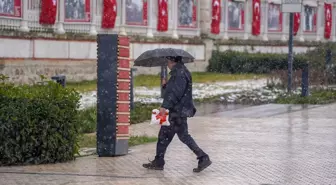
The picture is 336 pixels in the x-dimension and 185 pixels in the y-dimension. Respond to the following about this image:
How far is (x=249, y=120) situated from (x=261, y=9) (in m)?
30.2

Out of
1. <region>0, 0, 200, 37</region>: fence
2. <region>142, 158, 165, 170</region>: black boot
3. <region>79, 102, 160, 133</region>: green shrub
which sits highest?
<region>0, 0, 200, 37</region>: fence

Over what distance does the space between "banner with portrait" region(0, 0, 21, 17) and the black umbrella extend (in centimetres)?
1624

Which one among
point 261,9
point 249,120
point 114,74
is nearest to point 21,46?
point 249,120

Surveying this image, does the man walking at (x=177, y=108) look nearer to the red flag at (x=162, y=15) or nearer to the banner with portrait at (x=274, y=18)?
the red flag at (x=162, y=15)

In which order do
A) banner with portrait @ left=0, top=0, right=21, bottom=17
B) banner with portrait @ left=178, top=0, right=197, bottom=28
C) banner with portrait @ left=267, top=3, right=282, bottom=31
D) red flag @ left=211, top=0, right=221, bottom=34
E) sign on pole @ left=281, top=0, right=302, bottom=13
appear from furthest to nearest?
banner with portrait @ left=267, top=3, right=282, bottom=31, red flag @ left=211, top=0, right=221, bottom=34, banner with portrait @ left=178, top=0, right=197, bottom=28, banner with portrait @ left=0, top=0, right=21, bottom=17, sign on pole @ left=281, top=0, right=302, bottom=13

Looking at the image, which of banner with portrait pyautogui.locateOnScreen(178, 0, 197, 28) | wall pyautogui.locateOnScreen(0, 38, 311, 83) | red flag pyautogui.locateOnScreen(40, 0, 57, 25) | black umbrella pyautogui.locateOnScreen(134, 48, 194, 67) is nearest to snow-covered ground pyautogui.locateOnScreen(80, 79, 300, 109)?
wall pyautogui.locateOnScreen(0, 38, 311, 83)

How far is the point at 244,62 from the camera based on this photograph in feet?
137

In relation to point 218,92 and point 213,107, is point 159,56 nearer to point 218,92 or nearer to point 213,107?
point 213,107

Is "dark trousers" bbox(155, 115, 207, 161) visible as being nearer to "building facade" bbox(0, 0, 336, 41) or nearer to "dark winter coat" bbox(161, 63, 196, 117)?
"dark winter coat" bbox(161, 63, 196, 117)

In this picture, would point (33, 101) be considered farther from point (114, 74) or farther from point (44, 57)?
point (44, 57)

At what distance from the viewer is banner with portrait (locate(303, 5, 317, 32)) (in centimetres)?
5603

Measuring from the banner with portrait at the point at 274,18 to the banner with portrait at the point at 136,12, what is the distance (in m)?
14.9

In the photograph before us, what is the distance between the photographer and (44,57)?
30.8 m

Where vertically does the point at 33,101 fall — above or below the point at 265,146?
above
